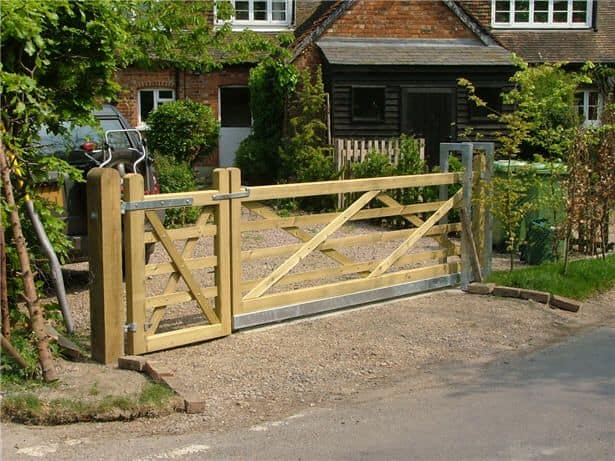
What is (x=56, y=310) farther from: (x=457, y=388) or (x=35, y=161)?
(x=457, y=388)

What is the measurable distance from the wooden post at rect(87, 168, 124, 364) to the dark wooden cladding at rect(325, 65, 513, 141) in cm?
1442

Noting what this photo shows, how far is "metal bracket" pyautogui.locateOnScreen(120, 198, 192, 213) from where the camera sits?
6547mm

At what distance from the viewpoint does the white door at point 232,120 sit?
77.9ft

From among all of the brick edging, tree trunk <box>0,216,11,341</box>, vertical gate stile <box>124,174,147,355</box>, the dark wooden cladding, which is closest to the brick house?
the dark wooden cladding

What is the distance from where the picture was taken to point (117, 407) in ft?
18.4

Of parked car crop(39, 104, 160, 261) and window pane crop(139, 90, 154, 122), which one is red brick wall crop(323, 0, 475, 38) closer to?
window pane crop(139, 90, 154, 122)

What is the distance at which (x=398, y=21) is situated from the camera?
2189cm

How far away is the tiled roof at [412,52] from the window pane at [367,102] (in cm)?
83

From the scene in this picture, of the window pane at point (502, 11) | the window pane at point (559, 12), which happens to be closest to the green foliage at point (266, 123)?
the window pane at point (502, 11)

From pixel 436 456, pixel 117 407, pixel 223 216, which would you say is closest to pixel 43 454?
pixel 117 407

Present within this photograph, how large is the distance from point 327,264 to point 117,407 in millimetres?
5685

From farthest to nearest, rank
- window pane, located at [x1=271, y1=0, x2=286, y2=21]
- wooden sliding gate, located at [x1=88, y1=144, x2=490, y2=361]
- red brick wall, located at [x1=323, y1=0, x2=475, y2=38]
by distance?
1. window pane, located at [x1=271, y1=0, x2=286, y2=21]
2. red brick wall, located at [x1=323, y1=0, x2=475, y2=38]
3. wooden sliding gate, located at [x1=88, y1=144, x2=490, y2=361]

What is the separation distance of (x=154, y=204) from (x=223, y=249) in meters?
0.81

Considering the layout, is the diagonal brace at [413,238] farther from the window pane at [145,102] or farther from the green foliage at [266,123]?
the window pane at [145,102]
